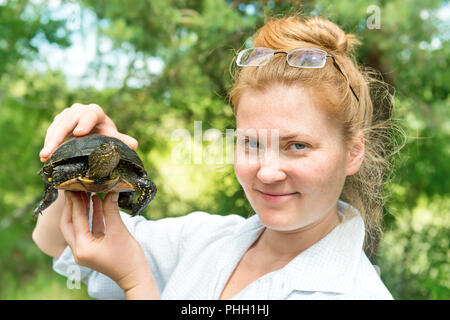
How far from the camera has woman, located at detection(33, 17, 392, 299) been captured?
2.55 ft

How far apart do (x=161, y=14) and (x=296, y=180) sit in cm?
184

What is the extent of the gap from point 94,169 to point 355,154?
0.57 metres

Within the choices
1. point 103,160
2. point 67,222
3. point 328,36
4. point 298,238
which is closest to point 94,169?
point 103,160

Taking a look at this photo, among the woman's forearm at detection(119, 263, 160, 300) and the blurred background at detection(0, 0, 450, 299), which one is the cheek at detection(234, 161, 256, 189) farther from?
the blurred background at detection(0, 0, 450, 299)

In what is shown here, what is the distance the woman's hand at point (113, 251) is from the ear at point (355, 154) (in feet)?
1.61

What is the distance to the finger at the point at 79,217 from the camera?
2.78 feet

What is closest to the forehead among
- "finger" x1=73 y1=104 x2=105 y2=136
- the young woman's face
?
the young woman's face

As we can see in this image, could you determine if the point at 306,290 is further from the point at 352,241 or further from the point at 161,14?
the point at 161,14

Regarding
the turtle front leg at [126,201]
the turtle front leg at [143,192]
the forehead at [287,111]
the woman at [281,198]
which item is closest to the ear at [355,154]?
the woman at [281,198]

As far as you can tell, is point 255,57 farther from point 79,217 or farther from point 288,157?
point 79,217

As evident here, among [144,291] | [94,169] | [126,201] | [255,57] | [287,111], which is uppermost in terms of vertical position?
[255,57]

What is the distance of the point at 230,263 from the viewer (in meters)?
0.94

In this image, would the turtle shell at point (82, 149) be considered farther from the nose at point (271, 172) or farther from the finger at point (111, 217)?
the nose at point (271, 172)

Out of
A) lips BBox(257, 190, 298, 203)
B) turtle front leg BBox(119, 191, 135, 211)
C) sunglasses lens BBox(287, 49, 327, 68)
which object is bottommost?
turtle front leg BBox(119, 191, 135, 211)
